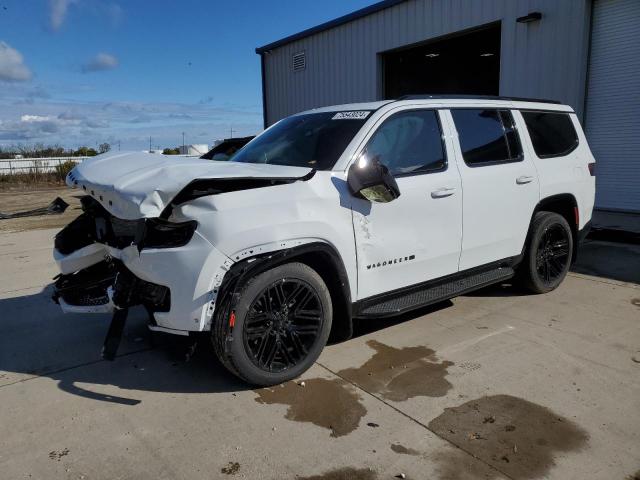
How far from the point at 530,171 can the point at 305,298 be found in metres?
2.78

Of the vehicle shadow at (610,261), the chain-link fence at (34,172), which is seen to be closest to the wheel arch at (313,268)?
the vehicle shadow at (610,261)

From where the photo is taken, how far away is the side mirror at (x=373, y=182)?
3.57 metres

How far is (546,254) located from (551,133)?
1261mm

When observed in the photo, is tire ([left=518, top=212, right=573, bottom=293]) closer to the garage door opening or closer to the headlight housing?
the headlight housing

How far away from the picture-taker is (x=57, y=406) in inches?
132

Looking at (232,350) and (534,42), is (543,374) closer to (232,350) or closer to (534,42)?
(232,350)

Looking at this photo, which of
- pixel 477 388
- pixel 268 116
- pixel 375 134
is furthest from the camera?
pixel 268 116

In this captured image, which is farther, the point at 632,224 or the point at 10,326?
the point at 632,224

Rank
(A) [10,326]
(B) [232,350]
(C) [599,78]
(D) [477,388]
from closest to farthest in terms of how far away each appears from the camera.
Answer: (B) [232,350] < (D) [477,388] < (A) [10,326] < (C) [599,78]

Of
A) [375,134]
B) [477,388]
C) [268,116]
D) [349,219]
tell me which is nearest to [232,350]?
[349,219]

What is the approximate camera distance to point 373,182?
357 centimetres

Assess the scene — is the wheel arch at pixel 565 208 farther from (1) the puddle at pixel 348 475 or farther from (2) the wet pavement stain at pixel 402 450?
(1) the puddle at pixel 348 475

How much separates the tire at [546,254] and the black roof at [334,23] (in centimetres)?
931

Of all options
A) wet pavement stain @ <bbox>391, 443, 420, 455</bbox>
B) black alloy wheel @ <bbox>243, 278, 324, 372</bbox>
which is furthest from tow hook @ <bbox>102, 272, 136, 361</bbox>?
wet pavement stain @ <bbox>391, 443, 420, 455</bbox>
